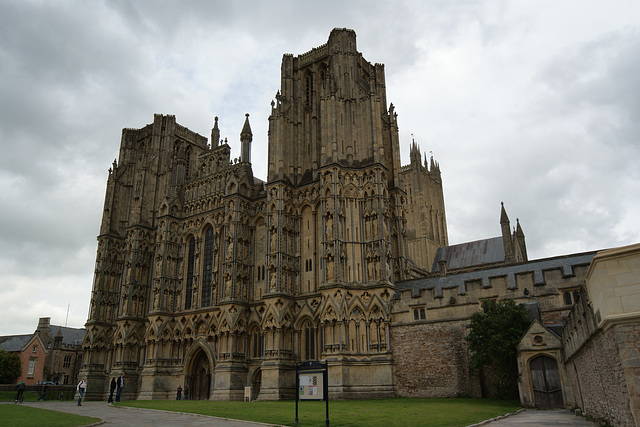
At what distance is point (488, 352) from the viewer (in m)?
25.1

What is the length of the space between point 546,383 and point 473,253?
145ft

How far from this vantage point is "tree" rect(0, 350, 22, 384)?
60.7 meters

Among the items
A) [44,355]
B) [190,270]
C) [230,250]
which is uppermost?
[230,250]

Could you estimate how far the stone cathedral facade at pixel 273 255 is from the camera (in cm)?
3503

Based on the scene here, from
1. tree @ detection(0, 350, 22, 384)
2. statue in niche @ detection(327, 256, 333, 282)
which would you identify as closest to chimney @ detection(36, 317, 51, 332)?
tree @ detection(0, 350, 22, 384)

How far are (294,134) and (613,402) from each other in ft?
116

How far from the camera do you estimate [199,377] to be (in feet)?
138

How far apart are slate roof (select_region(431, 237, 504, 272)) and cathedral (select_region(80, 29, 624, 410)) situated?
22.0 metres

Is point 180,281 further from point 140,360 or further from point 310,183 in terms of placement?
point 310,183

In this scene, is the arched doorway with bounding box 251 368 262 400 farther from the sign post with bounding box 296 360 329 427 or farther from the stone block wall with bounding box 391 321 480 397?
the sign post with bounding box 296 360 329 427

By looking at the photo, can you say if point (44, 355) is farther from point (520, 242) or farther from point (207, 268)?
point (520, 242)

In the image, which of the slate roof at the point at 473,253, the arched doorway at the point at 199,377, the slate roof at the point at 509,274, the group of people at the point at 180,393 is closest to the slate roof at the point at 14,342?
the arched doorway at the point at 199,377

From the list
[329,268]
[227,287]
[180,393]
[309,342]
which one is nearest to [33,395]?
[180,393]

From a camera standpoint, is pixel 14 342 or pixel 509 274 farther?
pixel 14 342
